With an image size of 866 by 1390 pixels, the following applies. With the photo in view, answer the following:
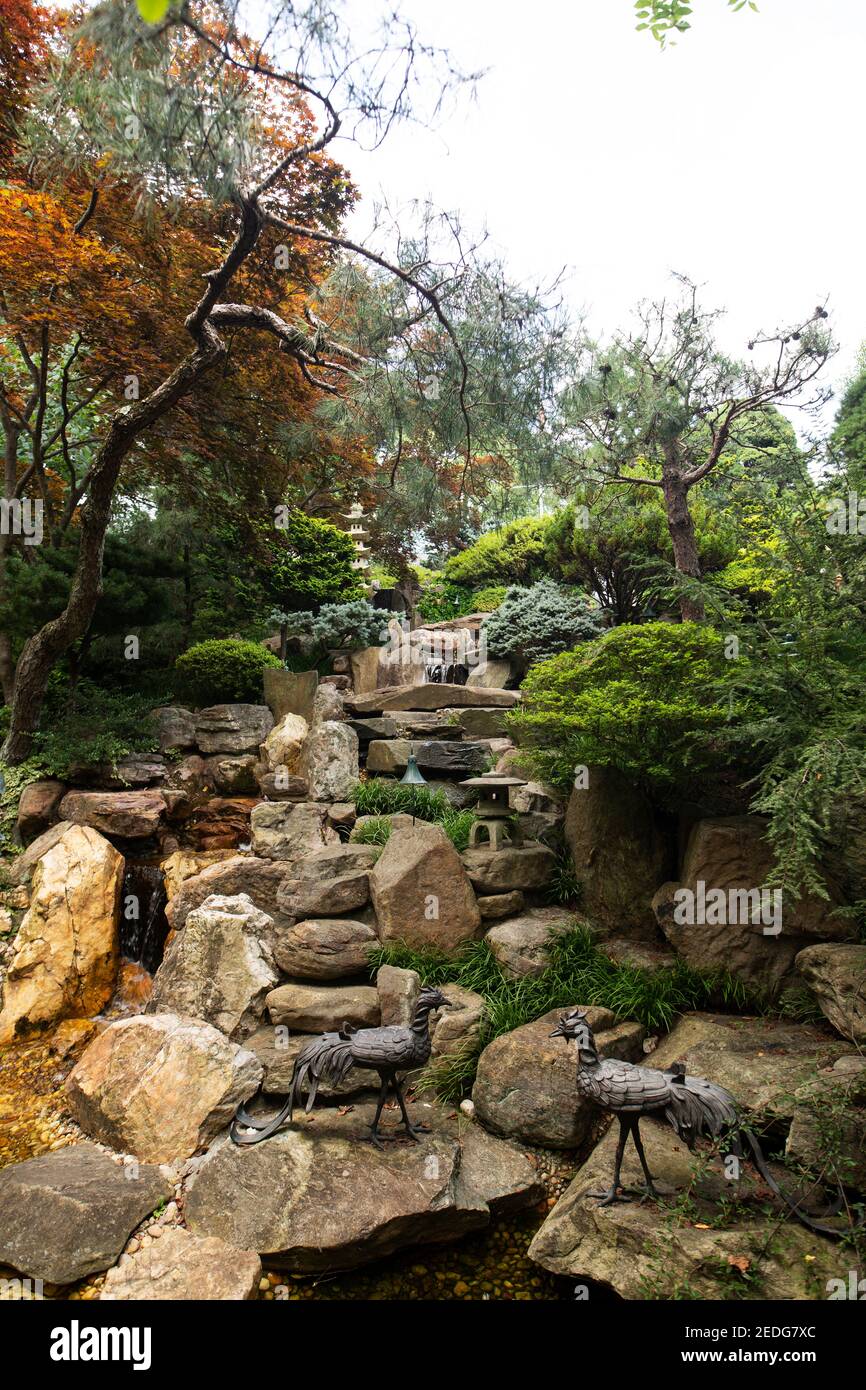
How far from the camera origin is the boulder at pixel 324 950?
16.8 feet

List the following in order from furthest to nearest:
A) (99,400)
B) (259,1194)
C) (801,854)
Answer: (99,400) < (259,1194) < (801,854)

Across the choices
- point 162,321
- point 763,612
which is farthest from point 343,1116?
point 162,321

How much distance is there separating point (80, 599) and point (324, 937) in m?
4.52

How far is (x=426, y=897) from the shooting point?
534 cm

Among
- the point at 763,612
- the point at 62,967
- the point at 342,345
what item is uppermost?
the point at 342,345

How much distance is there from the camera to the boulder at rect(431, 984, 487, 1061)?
4.59 metres

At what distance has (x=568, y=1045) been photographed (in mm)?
4215

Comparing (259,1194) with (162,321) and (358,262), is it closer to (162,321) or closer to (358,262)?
(358,262)

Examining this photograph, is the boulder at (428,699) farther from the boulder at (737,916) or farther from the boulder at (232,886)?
the boulder at (737,916)

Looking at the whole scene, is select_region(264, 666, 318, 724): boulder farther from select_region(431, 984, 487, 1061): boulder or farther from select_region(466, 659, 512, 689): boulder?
select_region(431, 984, 487, 1061): boulder

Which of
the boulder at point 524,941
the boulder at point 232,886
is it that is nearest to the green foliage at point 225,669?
the boulder at point 232,886

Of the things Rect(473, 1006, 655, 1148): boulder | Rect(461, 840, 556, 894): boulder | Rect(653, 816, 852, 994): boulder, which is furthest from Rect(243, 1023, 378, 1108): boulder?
Rect(653, 816, 852, 994): boulder

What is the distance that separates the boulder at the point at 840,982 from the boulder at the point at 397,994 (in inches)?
92.5

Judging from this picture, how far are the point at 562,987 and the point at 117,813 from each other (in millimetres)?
4556
